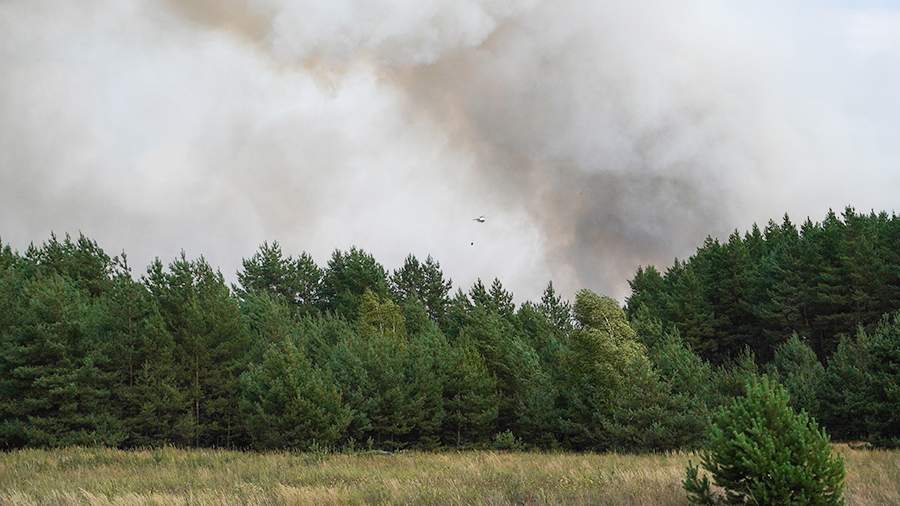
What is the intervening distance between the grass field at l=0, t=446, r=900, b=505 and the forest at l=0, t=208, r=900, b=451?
6907 mm

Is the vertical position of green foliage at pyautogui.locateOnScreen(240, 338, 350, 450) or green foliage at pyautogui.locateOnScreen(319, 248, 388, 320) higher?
green foliage at pyautogui.locateOnScreen(319, 248, 388, 320)

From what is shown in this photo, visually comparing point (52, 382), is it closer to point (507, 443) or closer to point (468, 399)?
point (468, 399)

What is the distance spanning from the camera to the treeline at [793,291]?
5500cm

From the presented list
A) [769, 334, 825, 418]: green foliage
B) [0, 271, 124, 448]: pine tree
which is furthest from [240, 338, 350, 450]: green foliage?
[769, 334, 825, 418]: green foliage

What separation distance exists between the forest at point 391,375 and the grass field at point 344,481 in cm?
691

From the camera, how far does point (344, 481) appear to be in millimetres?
19031

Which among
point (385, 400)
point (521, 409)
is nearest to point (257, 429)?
point (385, 400)

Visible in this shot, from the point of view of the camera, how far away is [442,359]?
4472 cm

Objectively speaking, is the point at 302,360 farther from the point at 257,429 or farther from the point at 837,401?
the point at 837,401

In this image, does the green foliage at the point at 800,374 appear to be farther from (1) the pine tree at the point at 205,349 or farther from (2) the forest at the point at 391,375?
(1) the pine tree at the point at 205,349

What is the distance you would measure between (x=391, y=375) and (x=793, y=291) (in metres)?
39.1

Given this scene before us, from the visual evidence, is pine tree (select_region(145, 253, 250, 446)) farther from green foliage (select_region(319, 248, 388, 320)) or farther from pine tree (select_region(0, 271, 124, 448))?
green foliage (select_region(319, 248, 388, 320))

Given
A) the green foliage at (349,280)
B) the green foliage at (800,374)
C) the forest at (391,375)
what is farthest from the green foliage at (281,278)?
the green foliage at (800,374)

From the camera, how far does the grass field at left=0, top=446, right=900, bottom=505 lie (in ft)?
46.3
